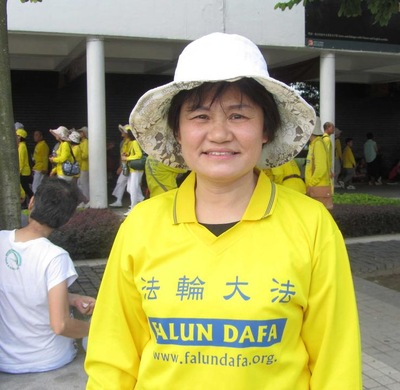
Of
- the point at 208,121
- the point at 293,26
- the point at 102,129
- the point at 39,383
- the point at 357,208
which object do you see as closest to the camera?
the point at 208,121

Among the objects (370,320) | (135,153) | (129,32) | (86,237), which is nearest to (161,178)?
(86,237)

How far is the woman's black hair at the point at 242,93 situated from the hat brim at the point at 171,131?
0.07ft

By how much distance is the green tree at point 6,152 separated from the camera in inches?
179

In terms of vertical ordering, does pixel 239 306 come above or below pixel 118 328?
above

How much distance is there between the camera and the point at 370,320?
5.50m

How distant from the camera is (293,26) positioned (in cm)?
1309

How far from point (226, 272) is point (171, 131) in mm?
610

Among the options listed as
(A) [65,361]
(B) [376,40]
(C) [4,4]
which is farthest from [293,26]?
(A) [65,361]

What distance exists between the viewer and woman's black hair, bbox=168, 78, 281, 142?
1.73 metres

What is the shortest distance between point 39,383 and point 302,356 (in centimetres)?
246

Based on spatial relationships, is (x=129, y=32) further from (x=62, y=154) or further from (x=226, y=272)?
(x=226, y=272)

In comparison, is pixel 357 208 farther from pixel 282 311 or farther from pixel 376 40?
pixel 282 311

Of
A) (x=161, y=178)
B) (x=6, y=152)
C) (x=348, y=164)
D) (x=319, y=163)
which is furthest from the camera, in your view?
(x=348, y=164)

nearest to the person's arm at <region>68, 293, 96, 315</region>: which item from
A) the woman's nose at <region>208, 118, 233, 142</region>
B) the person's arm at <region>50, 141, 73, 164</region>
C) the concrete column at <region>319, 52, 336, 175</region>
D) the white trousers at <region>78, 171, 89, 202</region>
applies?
the woman's nose at <region>208, 118, 233, 142</region>
